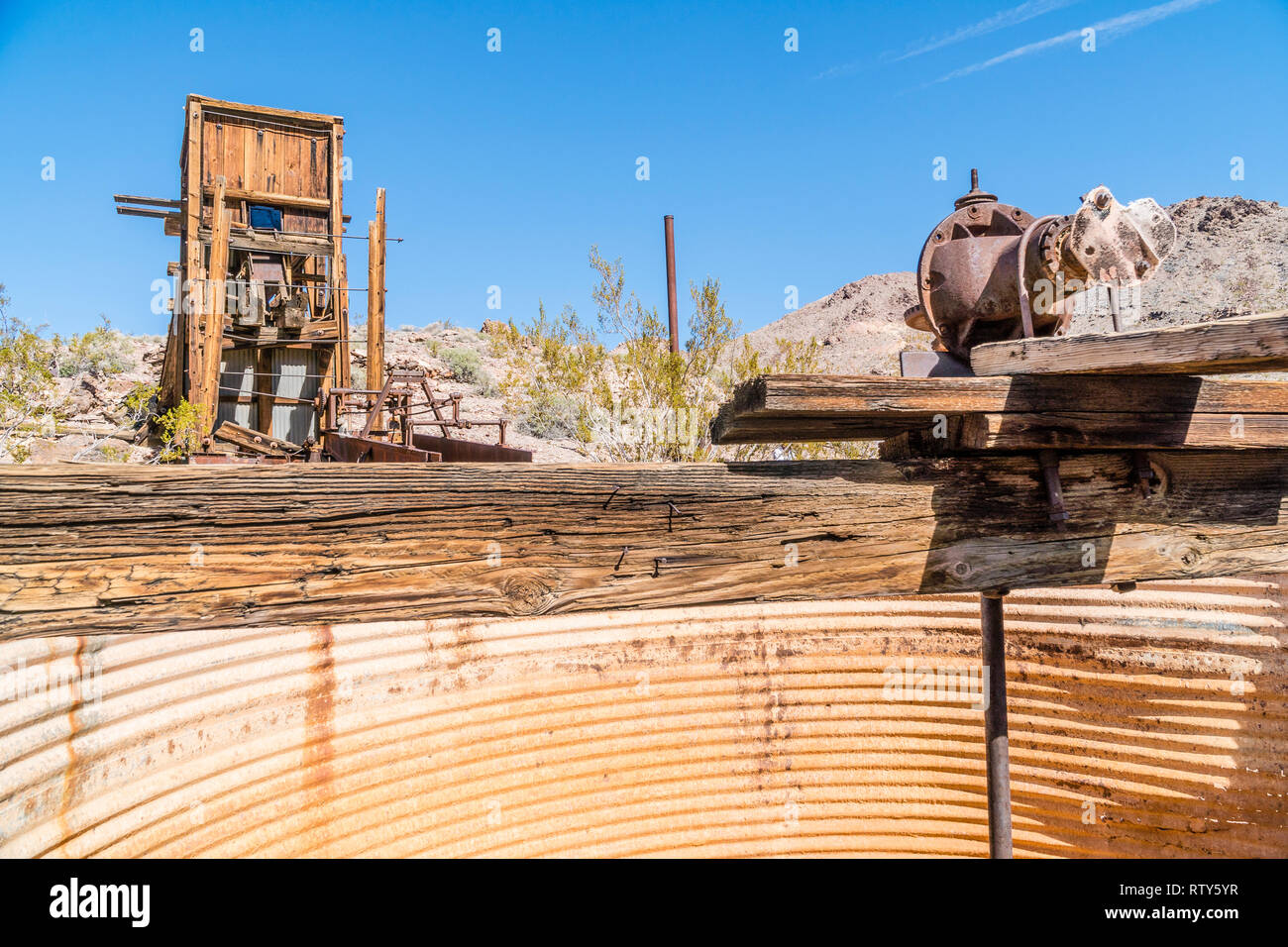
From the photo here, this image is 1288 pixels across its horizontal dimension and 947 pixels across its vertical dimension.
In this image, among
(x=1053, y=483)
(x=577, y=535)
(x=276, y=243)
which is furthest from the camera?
(x=276, y=243)

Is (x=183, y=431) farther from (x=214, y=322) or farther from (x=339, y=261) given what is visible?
(x=339, y=261)

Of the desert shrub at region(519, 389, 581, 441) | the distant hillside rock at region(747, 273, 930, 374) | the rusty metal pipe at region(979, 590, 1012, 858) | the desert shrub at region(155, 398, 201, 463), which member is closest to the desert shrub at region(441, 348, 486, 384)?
the desert shrub at region(519, 389, 581, 441)

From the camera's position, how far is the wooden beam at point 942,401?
192cm

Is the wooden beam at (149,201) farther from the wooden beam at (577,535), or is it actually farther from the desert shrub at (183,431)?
the wooden beam at (577,535)

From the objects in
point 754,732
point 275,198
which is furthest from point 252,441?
point 754,732

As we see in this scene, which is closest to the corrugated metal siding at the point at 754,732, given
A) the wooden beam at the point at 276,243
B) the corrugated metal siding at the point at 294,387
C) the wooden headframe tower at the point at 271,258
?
the wooden headframe tower at the point at 271,258

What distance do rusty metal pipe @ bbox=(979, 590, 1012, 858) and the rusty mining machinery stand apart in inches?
44.6

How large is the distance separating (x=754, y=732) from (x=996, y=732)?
1.92 m

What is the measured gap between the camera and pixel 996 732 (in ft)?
10.4

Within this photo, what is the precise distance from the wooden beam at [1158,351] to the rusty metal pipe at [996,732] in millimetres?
1322

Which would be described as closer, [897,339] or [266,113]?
[266,113]

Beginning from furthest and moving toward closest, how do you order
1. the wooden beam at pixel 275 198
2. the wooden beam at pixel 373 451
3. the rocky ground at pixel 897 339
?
the rocky ground at pixel 897 339 → the wooden beam at pixel 275 198 → the wooden beam at pixel 373 451
